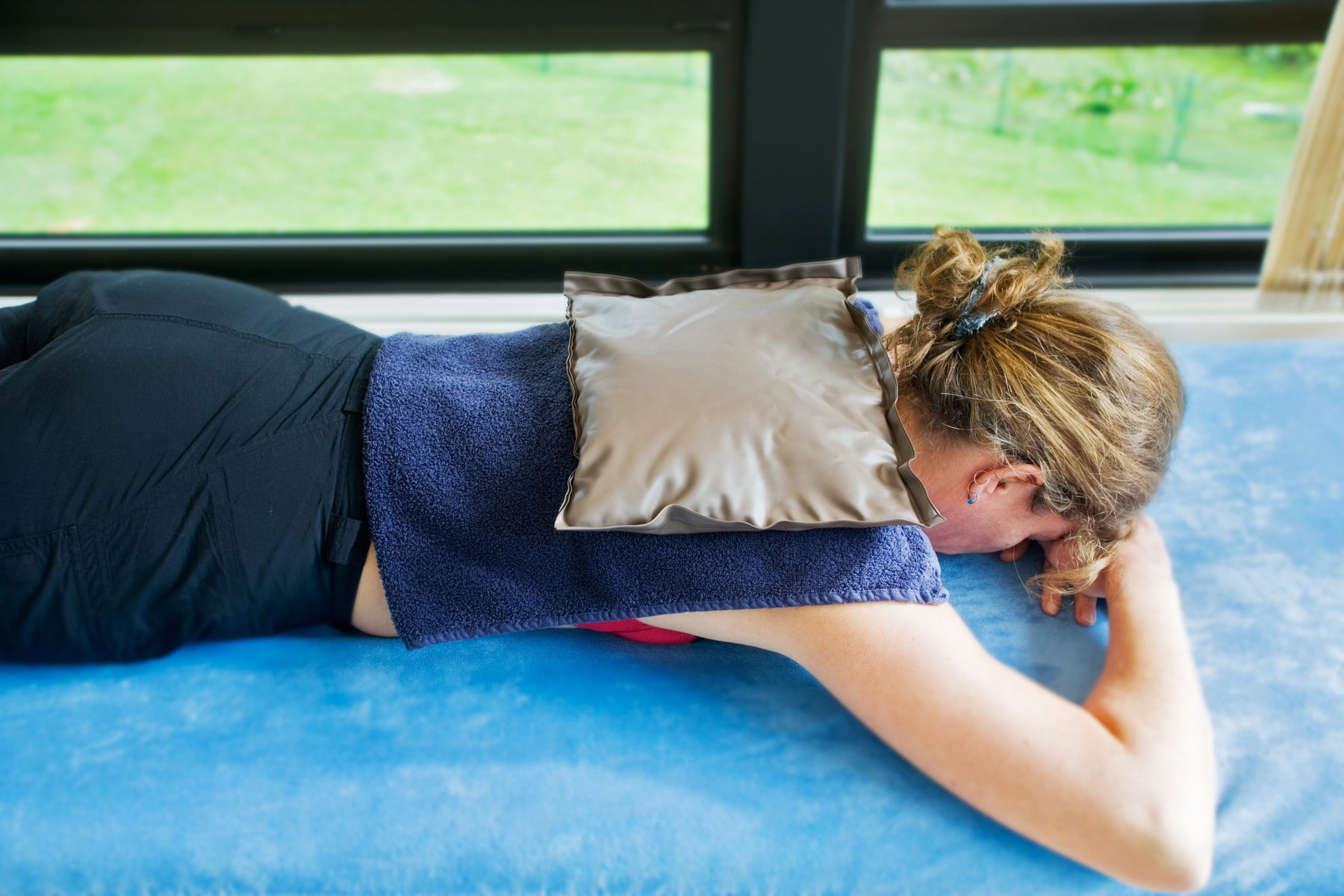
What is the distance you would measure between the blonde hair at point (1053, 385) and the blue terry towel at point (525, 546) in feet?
0.52

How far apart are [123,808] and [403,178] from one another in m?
1.58

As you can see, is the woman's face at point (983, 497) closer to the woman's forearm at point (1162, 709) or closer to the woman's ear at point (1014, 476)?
the woman's ear at point (1014, 476)

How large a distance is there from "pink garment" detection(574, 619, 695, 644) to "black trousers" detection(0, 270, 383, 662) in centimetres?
30

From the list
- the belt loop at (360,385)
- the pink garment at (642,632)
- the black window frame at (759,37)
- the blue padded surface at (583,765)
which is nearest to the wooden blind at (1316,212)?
the black window frame at (759,37)

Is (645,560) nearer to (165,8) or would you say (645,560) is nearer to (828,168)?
(828,168)

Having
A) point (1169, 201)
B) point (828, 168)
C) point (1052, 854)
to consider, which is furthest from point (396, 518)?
point (1169, 201)

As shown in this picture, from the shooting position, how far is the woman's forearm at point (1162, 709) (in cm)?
79

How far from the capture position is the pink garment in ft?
3.48

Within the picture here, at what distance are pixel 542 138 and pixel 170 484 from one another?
4.44ft

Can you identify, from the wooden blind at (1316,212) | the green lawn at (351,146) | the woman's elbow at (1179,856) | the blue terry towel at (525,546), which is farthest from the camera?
the green lawn at (351,146)

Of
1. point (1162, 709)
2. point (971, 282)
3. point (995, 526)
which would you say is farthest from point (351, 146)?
point (1162, 709)

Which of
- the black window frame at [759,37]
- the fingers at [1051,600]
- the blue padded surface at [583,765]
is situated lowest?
the blue padded surface at [583,765]

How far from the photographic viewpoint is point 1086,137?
2.22m

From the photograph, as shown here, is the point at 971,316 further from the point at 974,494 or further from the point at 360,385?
the point at 360,385
